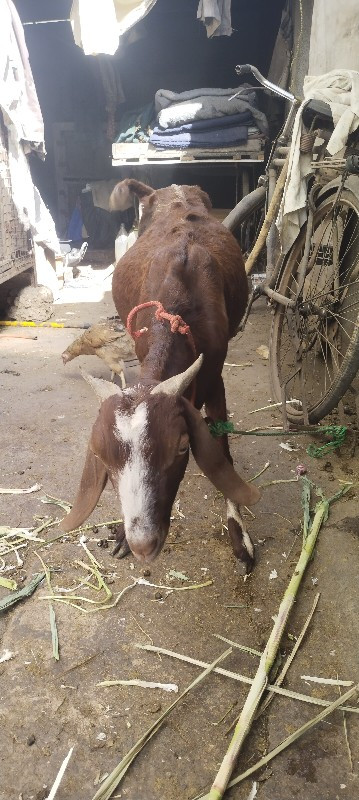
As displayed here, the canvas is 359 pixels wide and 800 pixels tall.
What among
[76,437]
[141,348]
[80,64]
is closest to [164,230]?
[141,348]

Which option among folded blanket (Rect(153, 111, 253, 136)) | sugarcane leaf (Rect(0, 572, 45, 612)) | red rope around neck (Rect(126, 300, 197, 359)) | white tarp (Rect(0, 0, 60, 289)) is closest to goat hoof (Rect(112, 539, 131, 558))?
sugarcane leaf (Rect(0, 572, 45, 612))

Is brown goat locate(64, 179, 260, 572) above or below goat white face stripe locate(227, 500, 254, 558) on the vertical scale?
above

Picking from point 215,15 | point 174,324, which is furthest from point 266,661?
point 215,15

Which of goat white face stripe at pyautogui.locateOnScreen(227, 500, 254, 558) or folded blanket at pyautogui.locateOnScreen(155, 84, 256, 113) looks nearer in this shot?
goat white face stripe at pyautogui.locateOnScreen(227, 500, 254, 558)

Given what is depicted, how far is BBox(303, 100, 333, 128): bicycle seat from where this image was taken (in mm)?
3465

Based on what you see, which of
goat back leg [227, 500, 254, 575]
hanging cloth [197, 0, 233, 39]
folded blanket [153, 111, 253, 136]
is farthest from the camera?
folded blanket [153, 111, 253, 136]

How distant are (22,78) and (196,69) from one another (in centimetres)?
569

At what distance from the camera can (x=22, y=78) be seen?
7.49 meters

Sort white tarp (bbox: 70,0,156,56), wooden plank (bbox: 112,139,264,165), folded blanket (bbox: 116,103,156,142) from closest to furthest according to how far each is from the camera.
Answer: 1. white tarp (bbox: 70,0,156,56)
2. wooden plank (bbox: 112,139,264,165)
3. folded blanket (bbox: 116,103,156,142)

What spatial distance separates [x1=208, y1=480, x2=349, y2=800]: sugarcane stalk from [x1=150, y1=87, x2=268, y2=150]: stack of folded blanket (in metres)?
7.56

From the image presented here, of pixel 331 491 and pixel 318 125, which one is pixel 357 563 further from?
pixel 318 125

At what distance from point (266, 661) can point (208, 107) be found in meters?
8.88

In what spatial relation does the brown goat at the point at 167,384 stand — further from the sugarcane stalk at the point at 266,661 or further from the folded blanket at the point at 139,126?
the folded blanket at the point at 139,126

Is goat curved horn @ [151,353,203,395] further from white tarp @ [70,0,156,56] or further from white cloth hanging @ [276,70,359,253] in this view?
white tarp @ [70,0,156,56]
